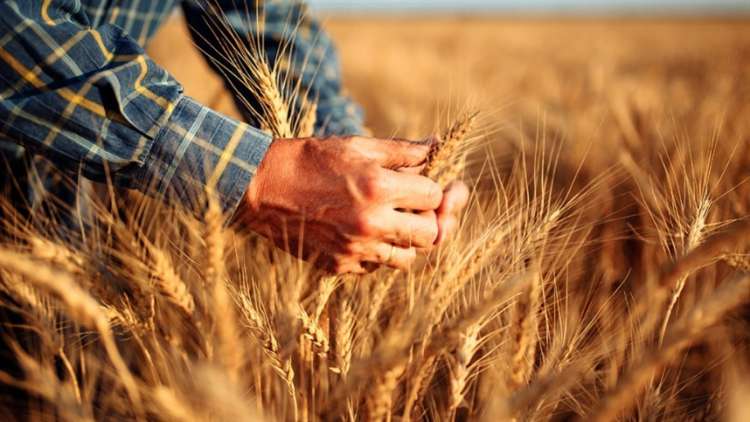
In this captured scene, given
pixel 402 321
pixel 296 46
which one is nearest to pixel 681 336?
pixel 402 321

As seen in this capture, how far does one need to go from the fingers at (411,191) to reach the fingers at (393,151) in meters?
0.04

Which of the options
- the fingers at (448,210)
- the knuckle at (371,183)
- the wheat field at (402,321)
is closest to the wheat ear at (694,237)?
the wheat field at (402,321)

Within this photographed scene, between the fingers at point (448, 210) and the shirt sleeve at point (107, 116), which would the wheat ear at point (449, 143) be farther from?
the shirt sleeve at point (107, 116)

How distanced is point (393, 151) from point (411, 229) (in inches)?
4.4

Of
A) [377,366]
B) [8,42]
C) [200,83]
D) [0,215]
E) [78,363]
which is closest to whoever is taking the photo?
[377,366]

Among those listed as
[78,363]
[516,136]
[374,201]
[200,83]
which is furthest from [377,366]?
[200,83]

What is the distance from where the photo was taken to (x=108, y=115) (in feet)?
2.10

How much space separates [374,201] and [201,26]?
2.25ft

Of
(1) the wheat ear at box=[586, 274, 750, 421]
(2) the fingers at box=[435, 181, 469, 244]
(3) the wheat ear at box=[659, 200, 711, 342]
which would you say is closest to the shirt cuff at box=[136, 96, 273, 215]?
(2) the fingers at box=[435, 181, 469, 244]

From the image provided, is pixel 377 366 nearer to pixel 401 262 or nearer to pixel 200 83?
pixel 401 262

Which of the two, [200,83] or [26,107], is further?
[200,83]

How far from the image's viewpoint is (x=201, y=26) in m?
1.07

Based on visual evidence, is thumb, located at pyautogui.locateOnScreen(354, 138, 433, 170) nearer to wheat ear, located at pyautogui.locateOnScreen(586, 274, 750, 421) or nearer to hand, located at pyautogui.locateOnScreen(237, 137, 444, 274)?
hand, located at pyautogui.locateOnScreen(237, 137, 444, 274)

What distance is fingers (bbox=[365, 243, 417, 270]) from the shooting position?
0.69 meters
